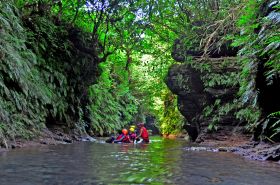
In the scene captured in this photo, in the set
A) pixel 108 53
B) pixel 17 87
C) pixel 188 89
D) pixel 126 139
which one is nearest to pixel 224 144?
pixel 188 89

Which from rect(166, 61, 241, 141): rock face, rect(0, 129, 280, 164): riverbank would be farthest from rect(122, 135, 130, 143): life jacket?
rect(166, 61, 241, 141): rock face

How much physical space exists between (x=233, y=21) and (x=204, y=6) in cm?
388

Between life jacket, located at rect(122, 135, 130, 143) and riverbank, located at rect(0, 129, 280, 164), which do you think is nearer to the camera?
riverbank, located at rect(0, 129, 280, 164)

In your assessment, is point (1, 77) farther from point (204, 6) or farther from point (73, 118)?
point (204, 6)

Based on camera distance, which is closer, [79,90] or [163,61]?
[79,90]

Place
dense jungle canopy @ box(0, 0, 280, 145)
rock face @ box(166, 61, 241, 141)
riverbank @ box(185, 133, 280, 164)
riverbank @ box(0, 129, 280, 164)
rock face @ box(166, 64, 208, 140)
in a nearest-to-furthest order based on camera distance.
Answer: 1. riverbank @ box(0, 129, 280, 164)
2. riverbank @ box(185, 133, 280, 164)
3. dense jungle canopy @ box(0, 0, 280, 145)
4. rock face @ box(166, 61, 241, 141)
5. rock face @ box(166, 64, 208, 140)

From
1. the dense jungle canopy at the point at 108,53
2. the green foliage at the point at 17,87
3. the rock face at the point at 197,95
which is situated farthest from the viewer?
the rock face at the point at 197,95

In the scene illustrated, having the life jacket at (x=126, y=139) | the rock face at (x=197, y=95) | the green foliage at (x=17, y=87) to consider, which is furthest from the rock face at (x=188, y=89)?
the green foliage at (x=17, y=87)

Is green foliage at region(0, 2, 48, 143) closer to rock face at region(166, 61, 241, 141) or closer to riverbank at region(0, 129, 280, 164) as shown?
riverbank at region(0, 129, 280, 164)

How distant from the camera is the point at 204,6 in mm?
17484

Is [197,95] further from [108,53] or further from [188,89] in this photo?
[108,53]

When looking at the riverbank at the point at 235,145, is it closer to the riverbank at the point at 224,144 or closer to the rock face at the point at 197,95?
the riverbank at the point at 224,144

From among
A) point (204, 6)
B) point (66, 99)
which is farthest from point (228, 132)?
point (66, 99)

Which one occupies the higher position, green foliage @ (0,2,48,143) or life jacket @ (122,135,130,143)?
green foliage @ (0,2,48,143)
